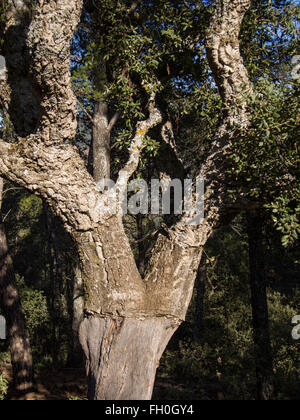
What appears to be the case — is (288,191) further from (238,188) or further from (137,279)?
(137,279)

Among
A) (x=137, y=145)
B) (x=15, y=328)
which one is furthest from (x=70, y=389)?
(x=137, y=145)

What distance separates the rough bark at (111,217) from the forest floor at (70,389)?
17.4 feet

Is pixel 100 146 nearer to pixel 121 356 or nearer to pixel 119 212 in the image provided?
pixel 119 212

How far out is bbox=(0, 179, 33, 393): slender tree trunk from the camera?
9914mm

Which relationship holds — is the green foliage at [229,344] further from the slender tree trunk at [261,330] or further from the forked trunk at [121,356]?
the forked trunk at [121,356]

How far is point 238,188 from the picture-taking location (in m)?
5.15

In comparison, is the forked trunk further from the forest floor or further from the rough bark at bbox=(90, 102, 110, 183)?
the forest floor

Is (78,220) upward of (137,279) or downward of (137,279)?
upward

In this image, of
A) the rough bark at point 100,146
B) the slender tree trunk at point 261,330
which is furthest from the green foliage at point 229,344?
the rough bark at point 100,146

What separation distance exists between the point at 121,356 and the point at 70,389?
6679 mm

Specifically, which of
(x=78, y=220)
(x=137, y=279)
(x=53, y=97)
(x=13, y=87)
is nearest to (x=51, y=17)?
(x=53, y=97)

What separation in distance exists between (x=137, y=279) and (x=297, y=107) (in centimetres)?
302

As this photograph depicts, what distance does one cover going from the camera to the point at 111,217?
17.2ft

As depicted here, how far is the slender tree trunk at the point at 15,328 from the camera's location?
9.91m
